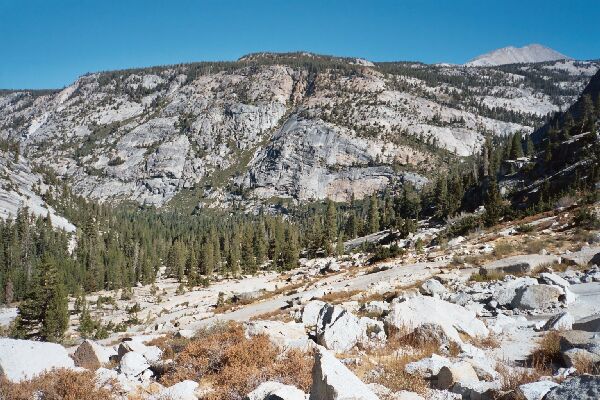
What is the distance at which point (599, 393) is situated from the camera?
412 cm

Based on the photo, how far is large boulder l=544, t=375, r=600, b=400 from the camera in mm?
4188

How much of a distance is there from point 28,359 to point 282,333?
725 centimetres

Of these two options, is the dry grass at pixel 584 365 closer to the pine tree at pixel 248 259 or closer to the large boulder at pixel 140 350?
the large boulder at pixel 140 350

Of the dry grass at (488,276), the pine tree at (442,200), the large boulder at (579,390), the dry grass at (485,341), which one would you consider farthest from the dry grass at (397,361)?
the pine tree at (442,200)

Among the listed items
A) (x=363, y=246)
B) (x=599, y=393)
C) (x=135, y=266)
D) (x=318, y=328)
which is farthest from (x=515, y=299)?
(x=135, y=266)

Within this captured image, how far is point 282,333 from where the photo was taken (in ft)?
38.9

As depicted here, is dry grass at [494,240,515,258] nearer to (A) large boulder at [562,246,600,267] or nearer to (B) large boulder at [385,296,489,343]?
(A) large boulder at [562,246,600,267]

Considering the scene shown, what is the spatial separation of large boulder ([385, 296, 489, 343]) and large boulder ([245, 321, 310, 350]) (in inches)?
109

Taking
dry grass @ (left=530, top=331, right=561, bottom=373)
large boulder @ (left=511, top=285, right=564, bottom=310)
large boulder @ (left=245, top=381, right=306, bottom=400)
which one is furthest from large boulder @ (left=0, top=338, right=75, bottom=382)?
large boulder @ (left=511, top=285, right=564, bottom=310)

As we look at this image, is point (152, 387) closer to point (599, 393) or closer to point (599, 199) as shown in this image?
point (599, 393)

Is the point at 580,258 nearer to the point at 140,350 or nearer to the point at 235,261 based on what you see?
the point at 140,350

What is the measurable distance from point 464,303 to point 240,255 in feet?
304

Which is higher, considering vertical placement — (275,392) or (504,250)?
(275,392)

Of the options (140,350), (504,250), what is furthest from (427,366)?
(504,250)
